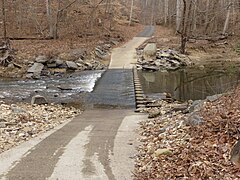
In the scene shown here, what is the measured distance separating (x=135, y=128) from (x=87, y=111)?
165 inches

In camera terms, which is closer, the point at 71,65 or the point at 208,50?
the point at 71,65

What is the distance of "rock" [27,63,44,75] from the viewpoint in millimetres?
20875

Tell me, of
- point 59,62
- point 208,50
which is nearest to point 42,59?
point 59,62

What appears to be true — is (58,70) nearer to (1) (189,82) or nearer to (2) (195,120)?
(1) (189,82)

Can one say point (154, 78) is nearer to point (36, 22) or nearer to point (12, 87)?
point (12, 87)

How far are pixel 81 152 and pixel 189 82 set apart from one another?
13.8m

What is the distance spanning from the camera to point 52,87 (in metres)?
17.6

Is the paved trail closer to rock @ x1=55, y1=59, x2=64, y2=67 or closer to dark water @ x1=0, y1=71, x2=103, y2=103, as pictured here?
dark water @ x1=0, y1=71, x2=103, y2=103

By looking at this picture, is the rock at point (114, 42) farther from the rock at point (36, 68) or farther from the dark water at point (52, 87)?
the dark water at point (52, 87)

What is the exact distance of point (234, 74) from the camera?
18.8 meters

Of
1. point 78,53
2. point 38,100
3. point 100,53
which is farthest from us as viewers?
point 100,53

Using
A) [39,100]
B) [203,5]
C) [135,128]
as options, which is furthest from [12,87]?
[203,5]

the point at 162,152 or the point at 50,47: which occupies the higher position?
the point at 50,47

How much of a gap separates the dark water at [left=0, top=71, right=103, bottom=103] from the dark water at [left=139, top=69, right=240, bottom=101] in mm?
3123
